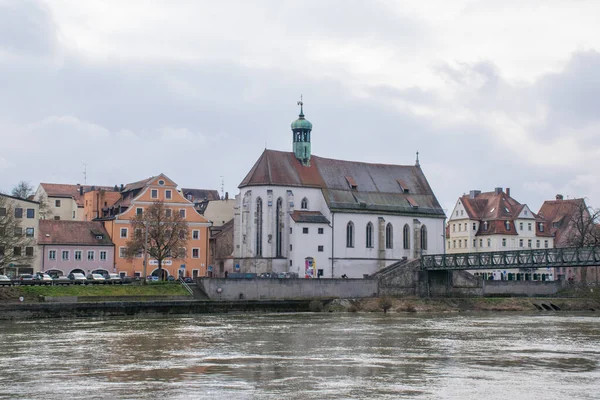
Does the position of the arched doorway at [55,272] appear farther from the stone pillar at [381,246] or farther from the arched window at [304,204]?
the stone pillar at [381,246]

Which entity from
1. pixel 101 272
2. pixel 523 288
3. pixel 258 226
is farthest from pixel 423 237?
pixel 101 272

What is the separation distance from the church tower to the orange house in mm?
13702

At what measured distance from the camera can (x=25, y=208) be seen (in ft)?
305

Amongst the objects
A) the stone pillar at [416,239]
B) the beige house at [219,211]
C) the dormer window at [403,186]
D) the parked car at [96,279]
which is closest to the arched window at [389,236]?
the stone pillar at [416,239]

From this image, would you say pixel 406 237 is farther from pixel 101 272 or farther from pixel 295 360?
pixel 295 360

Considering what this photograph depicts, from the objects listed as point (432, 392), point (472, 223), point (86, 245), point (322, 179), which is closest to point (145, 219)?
point (86, 245)

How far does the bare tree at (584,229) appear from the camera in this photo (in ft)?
337

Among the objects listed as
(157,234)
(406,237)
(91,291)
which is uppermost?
(406,237)

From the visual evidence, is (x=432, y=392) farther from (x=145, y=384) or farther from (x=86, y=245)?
(x=86, y=245)

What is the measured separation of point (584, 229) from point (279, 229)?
114 ft

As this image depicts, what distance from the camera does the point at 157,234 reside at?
9188 centimetres

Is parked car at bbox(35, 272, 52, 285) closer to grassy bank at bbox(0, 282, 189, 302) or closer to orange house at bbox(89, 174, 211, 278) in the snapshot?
grassy bank at bbox(0, 282, 189, 302)

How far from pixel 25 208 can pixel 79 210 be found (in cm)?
5062

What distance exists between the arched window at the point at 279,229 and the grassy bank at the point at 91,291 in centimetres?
1969
